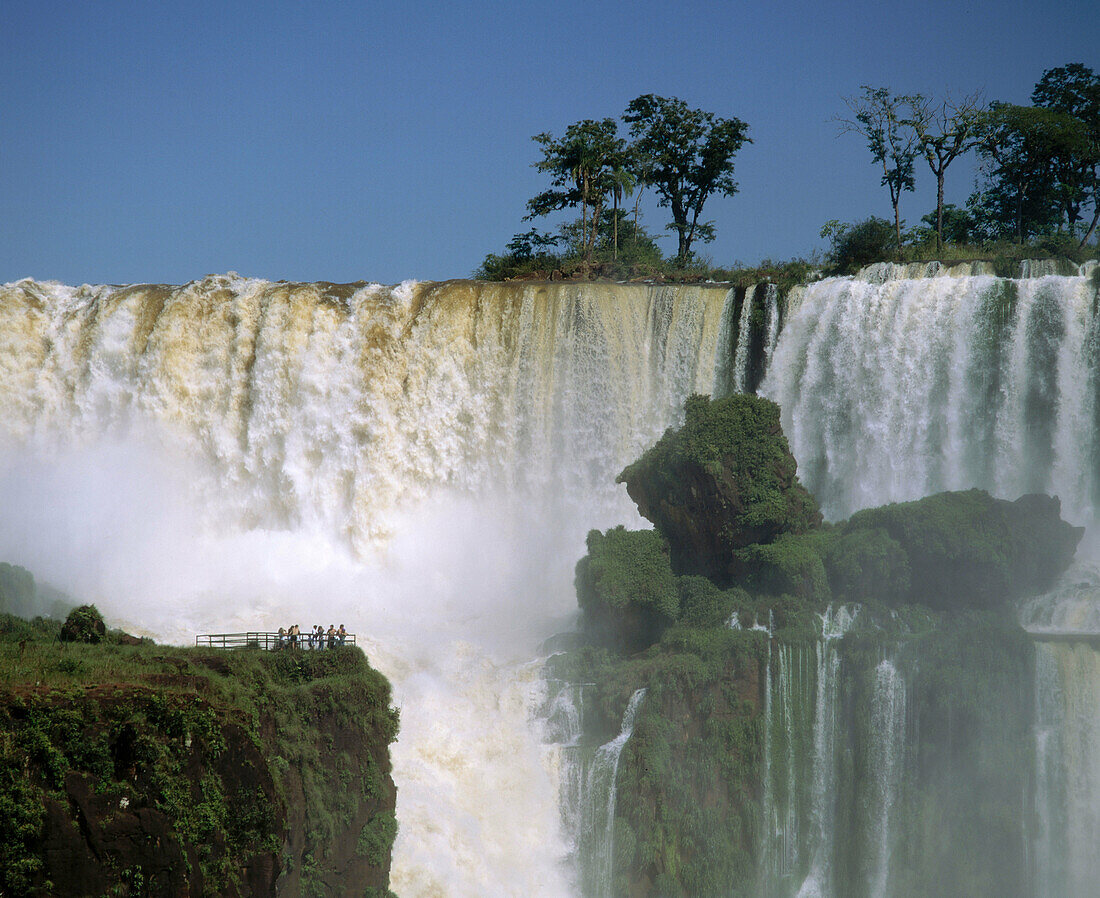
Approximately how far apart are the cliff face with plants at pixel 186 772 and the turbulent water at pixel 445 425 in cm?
687

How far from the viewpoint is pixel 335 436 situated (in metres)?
32.3

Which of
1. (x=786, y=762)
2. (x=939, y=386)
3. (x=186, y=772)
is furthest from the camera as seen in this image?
(x=939, y=386)

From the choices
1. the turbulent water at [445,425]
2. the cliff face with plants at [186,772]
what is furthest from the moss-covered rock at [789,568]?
the cliff face with plants at [186,772]

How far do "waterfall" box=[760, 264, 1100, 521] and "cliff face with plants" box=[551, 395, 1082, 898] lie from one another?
3.17m

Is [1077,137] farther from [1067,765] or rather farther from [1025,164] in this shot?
[1067,765]

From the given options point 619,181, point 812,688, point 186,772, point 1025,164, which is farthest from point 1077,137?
Answer: point 186,772

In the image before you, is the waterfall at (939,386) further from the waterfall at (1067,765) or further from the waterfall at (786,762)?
the waterfall at (786,762)

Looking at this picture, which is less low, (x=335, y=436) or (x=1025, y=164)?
(x=1025, y=164)

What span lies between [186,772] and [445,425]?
19366 millimetres

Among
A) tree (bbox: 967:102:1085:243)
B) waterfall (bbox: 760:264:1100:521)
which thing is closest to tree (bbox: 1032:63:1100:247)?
tree (bbox: 967:102:1085:243)

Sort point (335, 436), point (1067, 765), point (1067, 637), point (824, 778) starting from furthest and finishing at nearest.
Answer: point (335, 436) → point (824, 778) → point (1067, 637) → point (1067, 765)

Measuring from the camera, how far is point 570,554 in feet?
102

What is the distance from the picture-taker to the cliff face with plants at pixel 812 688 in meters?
22.2

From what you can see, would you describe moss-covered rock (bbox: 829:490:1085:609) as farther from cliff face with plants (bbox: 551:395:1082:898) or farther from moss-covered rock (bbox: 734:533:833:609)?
moss-covered rock (bbox: 734:533:833:609)
